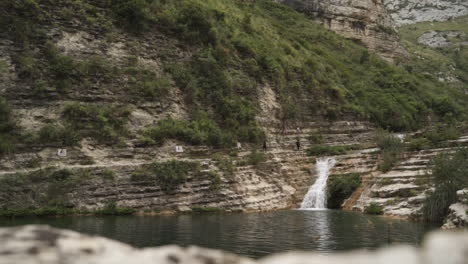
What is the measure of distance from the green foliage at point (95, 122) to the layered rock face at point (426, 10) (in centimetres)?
14384

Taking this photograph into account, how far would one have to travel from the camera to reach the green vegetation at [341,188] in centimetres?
3002

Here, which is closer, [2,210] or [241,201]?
[2,210]

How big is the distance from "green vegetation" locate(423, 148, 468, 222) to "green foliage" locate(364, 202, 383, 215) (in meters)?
4.16

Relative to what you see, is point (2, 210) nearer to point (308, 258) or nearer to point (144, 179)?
point (144, 179)

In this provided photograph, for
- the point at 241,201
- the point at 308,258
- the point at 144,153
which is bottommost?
the point at 241,201

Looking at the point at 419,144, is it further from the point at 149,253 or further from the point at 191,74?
the point at 149,253

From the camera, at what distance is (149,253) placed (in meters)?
2.60

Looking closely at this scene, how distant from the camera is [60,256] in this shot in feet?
8.20

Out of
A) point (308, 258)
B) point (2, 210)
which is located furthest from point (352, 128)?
point (308, 258)

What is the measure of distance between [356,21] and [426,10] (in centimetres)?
9639

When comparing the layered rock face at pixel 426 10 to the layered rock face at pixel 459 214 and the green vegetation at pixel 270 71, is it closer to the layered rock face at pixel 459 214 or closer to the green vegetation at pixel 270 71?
the green vegetation at pixel 270 71

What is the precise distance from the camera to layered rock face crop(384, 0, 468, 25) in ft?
483

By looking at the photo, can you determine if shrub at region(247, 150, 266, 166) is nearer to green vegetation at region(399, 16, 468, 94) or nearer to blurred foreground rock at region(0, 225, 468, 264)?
blurred foreground rock at region(0, 225, 468, 264)

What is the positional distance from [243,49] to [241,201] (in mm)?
18194
